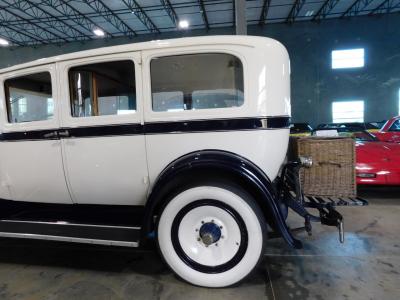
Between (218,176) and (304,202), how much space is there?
2.95 ft

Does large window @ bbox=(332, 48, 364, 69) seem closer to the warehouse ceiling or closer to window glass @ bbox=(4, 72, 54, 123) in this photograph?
the warehouse ceiling

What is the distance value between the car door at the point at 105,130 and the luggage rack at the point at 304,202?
1.28 meters

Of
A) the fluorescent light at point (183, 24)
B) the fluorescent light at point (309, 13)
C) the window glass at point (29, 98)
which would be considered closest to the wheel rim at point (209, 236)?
the window glass at point (29, 98)

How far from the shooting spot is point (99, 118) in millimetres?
2414

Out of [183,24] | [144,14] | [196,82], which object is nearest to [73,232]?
[196,82]

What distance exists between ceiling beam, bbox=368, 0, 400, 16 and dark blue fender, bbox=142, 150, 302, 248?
15.4m

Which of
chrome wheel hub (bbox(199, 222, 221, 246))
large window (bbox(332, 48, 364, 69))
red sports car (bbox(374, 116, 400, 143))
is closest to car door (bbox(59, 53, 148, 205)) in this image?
chrome wheel hub (bbox(199, 222, 221, 246))

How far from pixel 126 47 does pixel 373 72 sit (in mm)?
15613

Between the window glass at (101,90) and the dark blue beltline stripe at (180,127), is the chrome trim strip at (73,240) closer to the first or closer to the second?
the dark blue beltline stripe at (180,127)

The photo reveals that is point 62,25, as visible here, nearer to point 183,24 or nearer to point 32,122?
point 183,24

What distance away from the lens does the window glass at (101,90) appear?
2.44m

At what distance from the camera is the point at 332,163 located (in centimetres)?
257

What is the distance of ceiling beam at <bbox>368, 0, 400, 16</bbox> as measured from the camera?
13.6m

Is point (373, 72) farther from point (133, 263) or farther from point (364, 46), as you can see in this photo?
point (133, 263)
